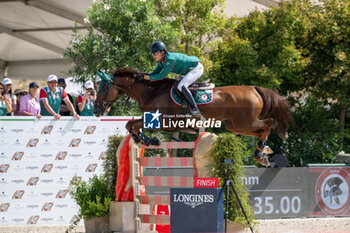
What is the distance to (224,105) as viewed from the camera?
5391mm

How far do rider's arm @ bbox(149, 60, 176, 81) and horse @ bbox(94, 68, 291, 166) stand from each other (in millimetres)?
241

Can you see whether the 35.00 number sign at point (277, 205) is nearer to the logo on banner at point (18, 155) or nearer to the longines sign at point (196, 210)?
the longines sign at point (196, 210)

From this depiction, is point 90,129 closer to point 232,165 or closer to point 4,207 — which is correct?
point 4,207

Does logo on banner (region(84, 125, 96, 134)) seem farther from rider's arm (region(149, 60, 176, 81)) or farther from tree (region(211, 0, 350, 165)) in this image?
tree (region(211, 0, 350, 165))

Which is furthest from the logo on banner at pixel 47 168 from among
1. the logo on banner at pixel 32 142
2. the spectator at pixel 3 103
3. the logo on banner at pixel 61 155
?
the spectator at pixel 3 103

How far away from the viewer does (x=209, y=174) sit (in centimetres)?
563

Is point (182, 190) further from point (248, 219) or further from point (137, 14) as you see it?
point (137, 14)

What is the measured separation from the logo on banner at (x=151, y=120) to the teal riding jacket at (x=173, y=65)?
44cm

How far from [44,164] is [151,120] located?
10.6 ft

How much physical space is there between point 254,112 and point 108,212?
2487 mm

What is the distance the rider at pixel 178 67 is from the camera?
5.06 meters

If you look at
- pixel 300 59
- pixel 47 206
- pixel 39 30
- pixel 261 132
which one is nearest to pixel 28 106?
pixel 47 206

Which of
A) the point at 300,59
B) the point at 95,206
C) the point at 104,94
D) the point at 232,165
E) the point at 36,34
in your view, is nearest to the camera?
the point at 104,94

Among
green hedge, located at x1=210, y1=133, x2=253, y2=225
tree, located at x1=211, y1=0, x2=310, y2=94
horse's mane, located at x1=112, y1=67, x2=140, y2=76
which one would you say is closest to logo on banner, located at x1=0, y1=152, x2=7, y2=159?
horse's mane, located at x1=112, y1=67, x2=140, y2=76
